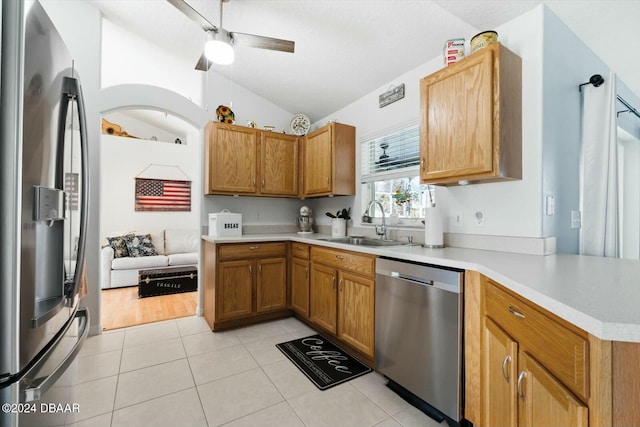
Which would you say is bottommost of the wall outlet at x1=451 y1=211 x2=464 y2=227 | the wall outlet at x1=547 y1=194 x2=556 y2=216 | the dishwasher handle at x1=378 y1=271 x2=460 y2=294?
the dishwasher handle at x1=378 y1=271 x2=460 y2=294

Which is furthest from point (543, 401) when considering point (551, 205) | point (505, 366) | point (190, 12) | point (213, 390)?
point (190, 12)

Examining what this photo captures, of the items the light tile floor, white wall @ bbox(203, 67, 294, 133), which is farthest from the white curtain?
white wall @ bbox(203, 67, 294, 133)

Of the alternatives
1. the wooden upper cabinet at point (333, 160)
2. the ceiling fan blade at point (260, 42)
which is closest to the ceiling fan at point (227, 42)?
the ceiling fan blade at point (260, 42)

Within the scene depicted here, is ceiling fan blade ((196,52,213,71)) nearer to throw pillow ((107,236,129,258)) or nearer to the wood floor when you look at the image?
the wood floor

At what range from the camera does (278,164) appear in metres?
3.56

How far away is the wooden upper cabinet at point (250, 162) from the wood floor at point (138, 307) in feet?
5.19

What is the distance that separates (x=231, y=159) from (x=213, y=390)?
7.48 ft

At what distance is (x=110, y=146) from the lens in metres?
5.40

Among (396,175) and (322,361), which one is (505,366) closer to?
(322,361)

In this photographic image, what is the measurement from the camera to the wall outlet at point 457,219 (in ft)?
7.21

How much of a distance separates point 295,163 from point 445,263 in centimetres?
251

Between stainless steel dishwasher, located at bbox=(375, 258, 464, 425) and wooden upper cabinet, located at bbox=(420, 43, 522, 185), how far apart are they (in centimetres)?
71

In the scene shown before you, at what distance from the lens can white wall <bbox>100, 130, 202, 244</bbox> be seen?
5355mm

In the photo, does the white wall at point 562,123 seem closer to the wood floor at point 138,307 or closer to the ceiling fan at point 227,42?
the ceiling fan at point 227,42
